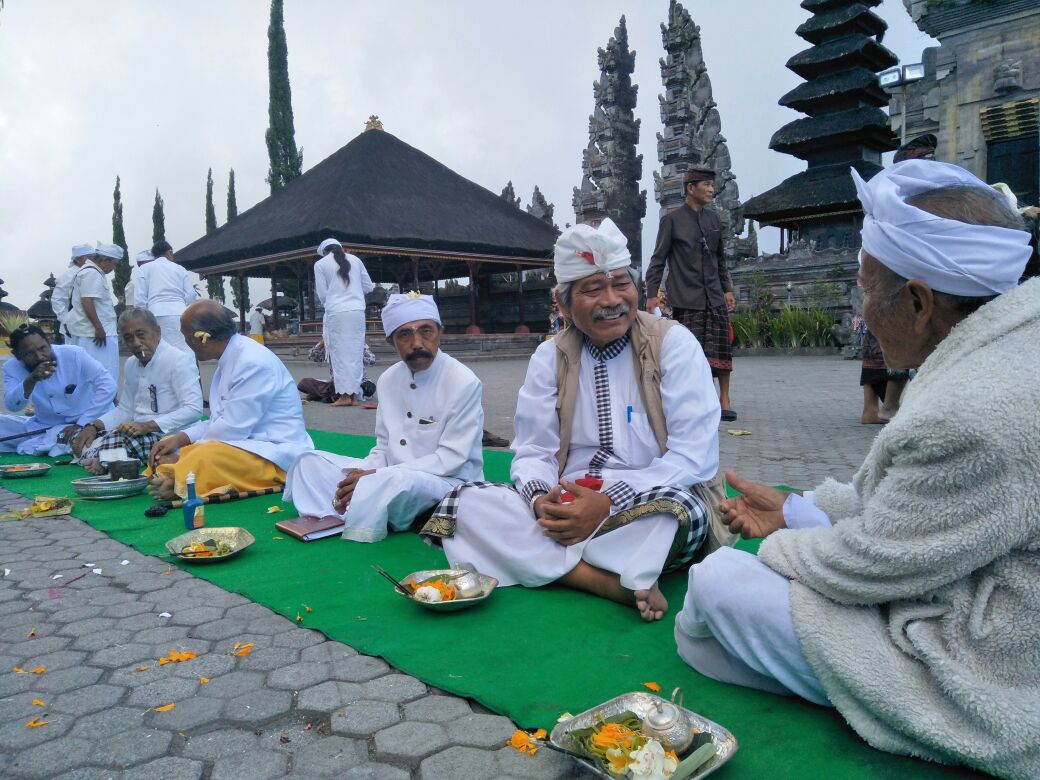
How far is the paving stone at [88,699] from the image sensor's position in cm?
236

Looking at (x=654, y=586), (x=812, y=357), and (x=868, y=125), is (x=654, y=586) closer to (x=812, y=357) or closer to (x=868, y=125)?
(x=812, y=357)

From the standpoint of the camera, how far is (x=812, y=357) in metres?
16.4

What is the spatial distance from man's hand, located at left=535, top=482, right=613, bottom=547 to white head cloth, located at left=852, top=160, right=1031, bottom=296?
1428 mm

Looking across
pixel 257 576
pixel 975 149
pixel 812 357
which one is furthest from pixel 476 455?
pixel 975 149

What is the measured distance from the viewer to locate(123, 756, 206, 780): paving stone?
6.50ft

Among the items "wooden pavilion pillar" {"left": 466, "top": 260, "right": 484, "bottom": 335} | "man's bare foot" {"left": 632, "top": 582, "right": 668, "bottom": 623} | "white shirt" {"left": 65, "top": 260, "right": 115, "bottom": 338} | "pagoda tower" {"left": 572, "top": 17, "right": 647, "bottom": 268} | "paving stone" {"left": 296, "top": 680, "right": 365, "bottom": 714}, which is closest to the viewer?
"paving stone" {"left": 296, "top": 680, "right": 365, "bottom": 714}

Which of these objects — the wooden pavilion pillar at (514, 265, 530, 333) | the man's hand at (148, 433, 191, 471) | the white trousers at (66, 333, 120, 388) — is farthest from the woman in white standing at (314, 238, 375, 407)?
the wooden pavilion pillar at (514, 265, 530, 333)

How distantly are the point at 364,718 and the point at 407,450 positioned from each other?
2196 millimetres

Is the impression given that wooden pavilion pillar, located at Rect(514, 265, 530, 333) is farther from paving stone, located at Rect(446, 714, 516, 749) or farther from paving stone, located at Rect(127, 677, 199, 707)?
paving stone, located at Rect(446, 714, 516, 749)

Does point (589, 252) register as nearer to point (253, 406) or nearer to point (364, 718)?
point (364, 718)

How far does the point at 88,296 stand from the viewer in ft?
27.3

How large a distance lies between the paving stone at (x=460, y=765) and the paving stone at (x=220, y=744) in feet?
1.67

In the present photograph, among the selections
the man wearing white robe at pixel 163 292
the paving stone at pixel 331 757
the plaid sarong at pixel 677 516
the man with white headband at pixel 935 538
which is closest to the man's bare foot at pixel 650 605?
the plaid sarong at pixel 677 516

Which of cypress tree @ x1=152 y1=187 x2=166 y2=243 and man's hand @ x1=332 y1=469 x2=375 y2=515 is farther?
cypress tree @ x1=152 y1=187 x2=166 y2=243
